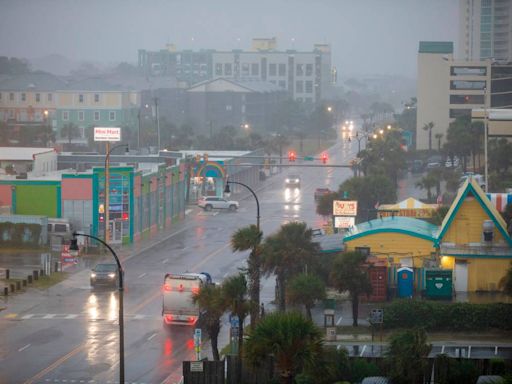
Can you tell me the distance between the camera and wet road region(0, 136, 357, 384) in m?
33.5

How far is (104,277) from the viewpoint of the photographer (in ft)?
154

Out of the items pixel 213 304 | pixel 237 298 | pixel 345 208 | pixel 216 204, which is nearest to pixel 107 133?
pixel 216 204

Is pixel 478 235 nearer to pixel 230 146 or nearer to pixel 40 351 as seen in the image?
pixel 40 351

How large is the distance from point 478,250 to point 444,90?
266 ft

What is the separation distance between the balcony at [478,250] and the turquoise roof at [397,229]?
1635mm

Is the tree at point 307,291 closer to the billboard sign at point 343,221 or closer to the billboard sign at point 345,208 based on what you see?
the billboard sign at point 343,221

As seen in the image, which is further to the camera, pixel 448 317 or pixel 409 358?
pixel 448 317

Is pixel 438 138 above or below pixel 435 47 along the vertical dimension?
below

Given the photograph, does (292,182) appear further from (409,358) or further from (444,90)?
(409,358)

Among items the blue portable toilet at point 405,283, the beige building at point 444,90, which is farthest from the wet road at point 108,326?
the beige building at point 444,90

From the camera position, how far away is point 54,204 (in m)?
59.2

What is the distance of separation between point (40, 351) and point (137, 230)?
83.8ft

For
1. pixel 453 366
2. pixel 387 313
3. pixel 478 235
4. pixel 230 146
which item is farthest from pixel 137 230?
pixel 230 146

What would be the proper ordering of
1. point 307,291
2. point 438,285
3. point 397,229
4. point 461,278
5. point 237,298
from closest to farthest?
point 237,298 → point 307,291 → point 438,285 → point 461,278 → point 397,229
